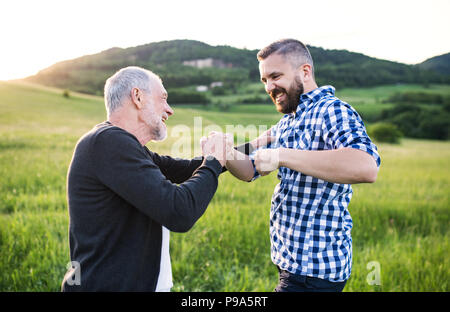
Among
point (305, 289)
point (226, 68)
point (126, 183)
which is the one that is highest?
point (226, 68)

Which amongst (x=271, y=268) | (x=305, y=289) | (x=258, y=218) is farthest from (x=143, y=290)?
(x=258, y=218)

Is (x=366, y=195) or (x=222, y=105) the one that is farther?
(x=222, y=105)

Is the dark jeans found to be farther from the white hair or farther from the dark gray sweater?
the white hair

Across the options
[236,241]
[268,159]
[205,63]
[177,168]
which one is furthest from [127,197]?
[205,63]

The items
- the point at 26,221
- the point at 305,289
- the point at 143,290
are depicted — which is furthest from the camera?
the point at 26,221

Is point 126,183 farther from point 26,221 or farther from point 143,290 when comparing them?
point 26,221

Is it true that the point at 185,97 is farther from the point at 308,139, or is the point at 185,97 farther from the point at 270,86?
the point at 308,139

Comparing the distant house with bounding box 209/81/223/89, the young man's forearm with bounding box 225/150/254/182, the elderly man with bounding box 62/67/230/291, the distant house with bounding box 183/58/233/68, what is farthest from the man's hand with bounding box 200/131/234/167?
the distant house with bounding box 183/58/233/68

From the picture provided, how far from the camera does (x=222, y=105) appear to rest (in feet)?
157

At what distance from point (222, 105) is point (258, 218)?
43.9m

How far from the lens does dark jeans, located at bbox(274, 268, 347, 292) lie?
2.05 metres

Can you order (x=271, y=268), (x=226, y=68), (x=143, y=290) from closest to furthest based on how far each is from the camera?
(x=143, y=290)
(x=271, y=268)
(x=226, y=68)

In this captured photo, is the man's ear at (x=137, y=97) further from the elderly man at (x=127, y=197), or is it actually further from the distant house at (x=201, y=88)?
the distant house at (x=201, y=88)

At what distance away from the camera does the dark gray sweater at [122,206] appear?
1589 millimetres
